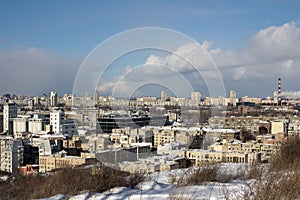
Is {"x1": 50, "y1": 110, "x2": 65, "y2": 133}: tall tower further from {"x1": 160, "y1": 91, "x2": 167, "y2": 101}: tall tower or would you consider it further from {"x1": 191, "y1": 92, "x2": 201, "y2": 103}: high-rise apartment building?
{"x1": 191, "y1": 92, "x2": 201, "y2": 103}: high-rise apartment building

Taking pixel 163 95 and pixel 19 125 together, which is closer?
pixel 163 95

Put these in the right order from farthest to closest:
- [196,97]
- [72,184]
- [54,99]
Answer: [54,99], [196,97], [72,184]

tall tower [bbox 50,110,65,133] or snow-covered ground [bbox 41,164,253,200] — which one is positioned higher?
snow-covered ground [bbox 41,164,253,200]

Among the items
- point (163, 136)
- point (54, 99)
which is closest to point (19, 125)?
point (54, 99)

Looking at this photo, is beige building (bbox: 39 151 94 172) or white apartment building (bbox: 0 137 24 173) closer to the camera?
beige building (bbox: 39 151 94 172)

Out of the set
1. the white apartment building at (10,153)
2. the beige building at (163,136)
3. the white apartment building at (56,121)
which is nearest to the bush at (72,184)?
the beige building at (163,136)

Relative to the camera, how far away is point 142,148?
551 cm

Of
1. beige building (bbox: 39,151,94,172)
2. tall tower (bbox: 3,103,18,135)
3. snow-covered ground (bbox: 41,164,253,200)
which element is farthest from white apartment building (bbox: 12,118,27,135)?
snow-covered ground (bbox: 41,164,253,200)

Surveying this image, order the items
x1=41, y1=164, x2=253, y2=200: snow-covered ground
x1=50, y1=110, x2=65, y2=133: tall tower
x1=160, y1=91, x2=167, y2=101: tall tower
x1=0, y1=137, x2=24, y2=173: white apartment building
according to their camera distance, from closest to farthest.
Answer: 1. x1=41, y1=164, x2=253, y2=200: snow-covered ground
2. x1=160, y1=91, x2=167, y2=101: tall tower
3. x1=0, y1=137, x2=24, y2=173: white apartment building
4. x1=50, y1=110, x2=65, y2=133: tall tower

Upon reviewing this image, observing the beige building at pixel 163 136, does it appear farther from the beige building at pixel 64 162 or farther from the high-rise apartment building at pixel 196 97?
the beige building at pixel 64 162

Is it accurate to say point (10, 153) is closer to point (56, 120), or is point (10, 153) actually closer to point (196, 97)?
point (196, 97)

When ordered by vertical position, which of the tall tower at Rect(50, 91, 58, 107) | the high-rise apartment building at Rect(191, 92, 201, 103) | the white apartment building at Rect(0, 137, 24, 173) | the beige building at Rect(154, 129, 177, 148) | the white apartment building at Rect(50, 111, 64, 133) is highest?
the tall tower at Rect(50, 91, 58, 107)

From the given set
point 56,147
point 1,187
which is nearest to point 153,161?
point 1,187

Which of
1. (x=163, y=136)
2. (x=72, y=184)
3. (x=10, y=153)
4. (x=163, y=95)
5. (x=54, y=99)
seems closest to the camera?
(x=72, y=184)
